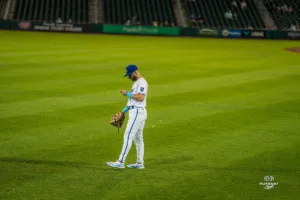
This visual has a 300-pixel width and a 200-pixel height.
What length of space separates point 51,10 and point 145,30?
1006cm

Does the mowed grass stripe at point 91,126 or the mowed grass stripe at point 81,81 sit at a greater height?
the mowed grass stripe at point 81,81

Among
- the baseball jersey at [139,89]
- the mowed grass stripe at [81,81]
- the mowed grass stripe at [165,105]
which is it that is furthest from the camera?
the mowed grass stripe at [81,81]

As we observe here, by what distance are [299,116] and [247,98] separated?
3.10 metres

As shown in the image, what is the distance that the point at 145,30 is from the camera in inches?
2068

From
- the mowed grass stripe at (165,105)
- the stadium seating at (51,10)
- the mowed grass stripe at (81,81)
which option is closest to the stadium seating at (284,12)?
the stadium seating at (51,10)

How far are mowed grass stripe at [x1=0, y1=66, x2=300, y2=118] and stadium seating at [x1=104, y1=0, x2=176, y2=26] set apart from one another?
29339 millimetres

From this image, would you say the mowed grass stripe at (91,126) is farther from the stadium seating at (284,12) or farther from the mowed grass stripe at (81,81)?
the stadium seating at (284,12)

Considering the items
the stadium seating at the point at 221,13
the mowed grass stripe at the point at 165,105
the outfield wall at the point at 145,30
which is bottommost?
the mowed grass stripe at the point at 165,105

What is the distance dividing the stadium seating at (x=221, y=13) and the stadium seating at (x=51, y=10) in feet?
38.5

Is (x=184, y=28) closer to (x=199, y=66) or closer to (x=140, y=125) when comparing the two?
(x=199, y=66)

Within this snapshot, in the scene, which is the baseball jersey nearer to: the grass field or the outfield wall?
the grass field

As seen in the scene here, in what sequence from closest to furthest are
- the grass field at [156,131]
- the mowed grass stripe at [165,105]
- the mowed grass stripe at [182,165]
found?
the grass field at [156,131] < the mowed grass stripe at [182,165] < the mowed grass stripe at [165,105]

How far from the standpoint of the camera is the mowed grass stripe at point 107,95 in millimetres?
16094

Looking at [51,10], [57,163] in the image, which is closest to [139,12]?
[51,10]
